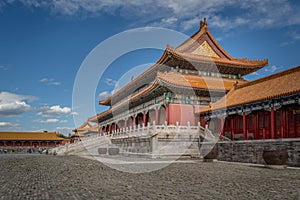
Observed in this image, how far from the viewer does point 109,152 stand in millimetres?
28062

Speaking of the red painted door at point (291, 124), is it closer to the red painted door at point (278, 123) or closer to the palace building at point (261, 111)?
the palace building at point (261, 111)

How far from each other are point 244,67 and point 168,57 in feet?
25.9

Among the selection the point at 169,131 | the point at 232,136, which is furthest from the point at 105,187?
the point at 232,136

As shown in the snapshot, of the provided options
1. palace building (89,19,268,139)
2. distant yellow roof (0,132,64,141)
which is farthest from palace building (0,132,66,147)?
palace building (89,19,268,139)

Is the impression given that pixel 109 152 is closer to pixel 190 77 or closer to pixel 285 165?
pixel 190 77

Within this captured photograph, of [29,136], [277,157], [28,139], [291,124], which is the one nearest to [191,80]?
[291,124]

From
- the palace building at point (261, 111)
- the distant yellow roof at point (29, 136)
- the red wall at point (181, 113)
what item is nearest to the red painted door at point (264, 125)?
the palace building at point (261, 111)

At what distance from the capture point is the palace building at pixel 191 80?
24.7m

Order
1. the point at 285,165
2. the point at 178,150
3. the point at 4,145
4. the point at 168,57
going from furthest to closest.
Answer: the point at 4,145, the point at 168,57, the point at 178,150, the point at 285,165

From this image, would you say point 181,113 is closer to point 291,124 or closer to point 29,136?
point 291,124

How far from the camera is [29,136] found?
6656cm

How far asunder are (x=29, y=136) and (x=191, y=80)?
5165 centimetres

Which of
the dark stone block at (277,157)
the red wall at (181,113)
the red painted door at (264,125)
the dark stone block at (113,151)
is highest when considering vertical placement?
the red wall at (181,113)

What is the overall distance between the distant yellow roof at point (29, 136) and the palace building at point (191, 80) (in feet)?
132
